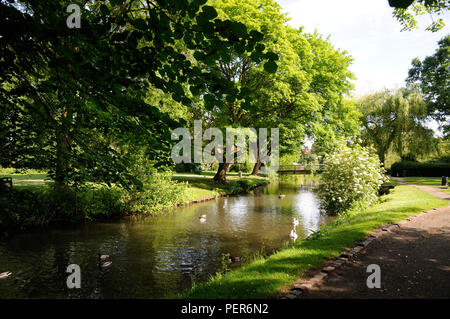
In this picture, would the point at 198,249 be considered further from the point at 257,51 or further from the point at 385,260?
the point at 257,51

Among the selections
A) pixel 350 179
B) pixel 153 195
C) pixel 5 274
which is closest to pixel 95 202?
pixel 153 195

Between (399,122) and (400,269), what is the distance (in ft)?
110

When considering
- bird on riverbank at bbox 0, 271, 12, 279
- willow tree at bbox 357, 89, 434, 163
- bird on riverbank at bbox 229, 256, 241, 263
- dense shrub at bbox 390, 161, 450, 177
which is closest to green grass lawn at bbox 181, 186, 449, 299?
bird on riverbank at bbox 229, 256, 241, 263

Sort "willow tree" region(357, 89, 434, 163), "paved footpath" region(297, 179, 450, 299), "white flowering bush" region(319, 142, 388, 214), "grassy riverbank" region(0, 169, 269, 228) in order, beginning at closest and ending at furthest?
"paved footpath" region(297, 179, 450, 299) < "grassy riverbank" region(0, 169, 269, 228) < "white flowering bush" region(319, 142, 388, 214) < "willow tree" region(357, 89, 434, 163)

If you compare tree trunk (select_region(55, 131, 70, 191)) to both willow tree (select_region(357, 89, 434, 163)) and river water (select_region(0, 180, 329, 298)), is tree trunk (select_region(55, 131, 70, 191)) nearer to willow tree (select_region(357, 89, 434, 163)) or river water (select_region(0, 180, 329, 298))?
river water (select_region(0, 180, 329, 298))

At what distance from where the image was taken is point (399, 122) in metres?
33.5

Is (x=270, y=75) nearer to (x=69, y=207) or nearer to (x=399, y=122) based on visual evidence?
(x=69, y=207)

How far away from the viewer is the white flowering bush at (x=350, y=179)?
1423cm

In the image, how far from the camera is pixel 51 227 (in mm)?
12516

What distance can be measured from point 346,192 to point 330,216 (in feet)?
6.71

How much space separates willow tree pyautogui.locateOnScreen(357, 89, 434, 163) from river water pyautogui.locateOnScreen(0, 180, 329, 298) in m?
24.3

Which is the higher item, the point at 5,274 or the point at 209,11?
the point at 209,11

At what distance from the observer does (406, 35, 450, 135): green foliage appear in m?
33.6
